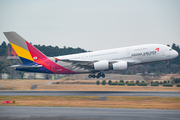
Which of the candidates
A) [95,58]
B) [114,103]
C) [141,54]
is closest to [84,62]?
[95,58]

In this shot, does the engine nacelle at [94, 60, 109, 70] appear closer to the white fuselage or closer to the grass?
the white fuselage

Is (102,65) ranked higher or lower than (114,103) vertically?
higher

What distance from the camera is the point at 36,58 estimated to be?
141 feet

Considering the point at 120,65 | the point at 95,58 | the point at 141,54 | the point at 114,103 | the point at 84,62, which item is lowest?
the point at 114,103

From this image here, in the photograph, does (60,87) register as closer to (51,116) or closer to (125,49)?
(125,49)

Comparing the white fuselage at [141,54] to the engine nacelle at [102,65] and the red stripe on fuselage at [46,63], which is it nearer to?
the engine nacelle at [102,65]

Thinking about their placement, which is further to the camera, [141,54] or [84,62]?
[84,62]

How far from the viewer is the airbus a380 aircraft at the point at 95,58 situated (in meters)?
39.8

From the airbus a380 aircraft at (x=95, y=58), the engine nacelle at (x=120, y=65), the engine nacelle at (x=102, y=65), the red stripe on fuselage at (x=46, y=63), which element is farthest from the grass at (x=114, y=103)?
the red stripe on fuselage at (x=46, y=63)

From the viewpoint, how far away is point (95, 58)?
41.4m

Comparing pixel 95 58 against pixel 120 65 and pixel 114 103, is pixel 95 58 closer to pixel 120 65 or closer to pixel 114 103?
pixel 120 65

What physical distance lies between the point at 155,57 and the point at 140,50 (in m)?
2.90

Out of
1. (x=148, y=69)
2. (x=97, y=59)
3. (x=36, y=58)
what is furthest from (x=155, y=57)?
(x=148, y=69)

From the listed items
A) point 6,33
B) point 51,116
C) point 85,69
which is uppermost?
point 6,33
